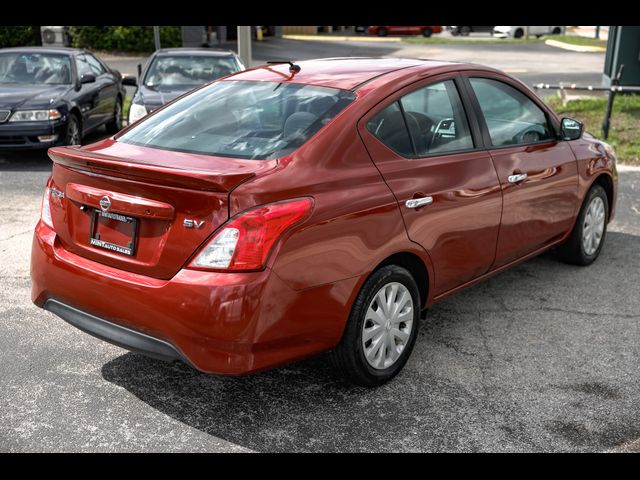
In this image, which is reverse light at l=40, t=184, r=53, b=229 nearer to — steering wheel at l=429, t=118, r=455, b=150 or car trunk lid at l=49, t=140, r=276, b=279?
car trunk lid at l=49, t=140, r=276, b=279

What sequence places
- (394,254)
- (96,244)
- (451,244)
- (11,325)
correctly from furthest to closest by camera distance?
(11,325), (451,244), (394,254), (96,244)

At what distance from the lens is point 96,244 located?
145 inches

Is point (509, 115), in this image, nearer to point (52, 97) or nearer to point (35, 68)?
point (52, 97)

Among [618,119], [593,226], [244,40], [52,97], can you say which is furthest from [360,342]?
[244,40]

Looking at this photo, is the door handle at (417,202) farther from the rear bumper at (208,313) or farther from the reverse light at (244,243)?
the reverse light at (244,243)

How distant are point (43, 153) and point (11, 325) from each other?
6584 millimetres

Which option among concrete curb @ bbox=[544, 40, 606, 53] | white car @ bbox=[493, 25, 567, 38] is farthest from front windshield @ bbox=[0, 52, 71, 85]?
white car @ bbox=[493, 25, 567, 38]

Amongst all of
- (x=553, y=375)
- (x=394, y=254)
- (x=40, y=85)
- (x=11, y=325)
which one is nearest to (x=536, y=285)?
(x=553, y=375)

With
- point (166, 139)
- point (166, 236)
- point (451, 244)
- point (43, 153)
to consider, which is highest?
point (166, 139)

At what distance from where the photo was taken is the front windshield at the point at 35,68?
10586 mm

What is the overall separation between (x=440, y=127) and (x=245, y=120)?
3.76 feet

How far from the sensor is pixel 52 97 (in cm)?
994

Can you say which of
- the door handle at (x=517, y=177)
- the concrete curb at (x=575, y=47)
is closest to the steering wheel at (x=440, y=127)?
the door handle at (x=517, y=177)
